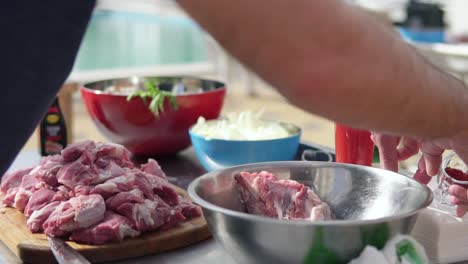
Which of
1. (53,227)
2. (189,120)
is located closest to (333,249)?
(53,227)

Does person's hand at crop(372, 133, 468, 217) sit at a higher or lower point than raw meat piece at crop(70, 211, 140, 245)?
higher

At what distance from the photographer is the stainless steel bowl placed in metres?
0.91

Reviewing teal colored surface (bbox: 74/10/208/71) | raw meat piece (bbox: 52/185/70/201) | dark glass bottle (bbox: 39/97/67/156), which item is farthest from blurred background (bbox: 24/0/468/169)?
raw meat piece (bbox: 52/185/70/201)

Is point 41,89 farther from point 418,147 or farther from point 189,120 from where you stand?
Answer: point 189,120

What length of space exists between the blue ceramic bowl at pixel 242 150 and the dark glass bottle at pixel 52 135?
0.45 metres

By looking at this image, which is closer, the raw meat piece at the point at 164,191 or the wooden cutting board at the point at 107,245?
the wooden cutting board at the point at 107,245

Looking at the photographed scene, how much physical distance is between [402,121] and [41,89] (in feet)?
1.63

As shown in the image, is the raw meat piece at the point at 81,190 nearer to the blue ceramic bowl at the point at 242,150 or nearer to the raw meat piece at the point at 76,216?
the raw meat piece at the point at 76,216

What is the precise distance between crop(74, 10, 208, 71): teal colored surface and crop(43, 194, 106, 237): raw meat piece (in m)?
7.50

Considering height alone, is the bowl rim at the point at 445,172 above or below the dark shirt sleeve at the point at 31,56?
below

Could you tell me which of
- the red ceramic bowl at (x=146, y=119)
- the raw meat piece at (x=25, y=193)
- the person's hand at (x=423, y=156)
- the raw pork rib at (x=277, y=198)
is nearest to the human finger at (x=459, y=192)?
the person's hand at (x=423, y=156)

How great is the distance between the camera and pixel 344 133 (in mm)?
1383

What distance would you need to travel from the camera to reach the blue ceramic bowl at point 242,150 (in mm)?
1565

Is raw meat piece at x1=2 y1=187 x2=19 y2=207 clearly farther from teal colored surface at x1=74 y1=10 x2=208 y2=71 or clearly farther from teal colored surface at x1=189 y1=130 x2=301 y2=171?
teal colored surface at x1=74 y1=10 x2=208 y2=71
